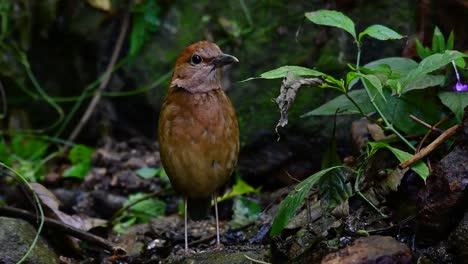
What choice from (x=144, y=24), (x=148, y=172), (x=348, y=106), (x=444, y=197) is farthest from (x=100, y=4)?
(x=444, y=197)

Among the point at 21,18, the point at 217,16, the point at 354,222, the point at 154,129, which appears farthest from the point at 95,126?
the point at 354,222

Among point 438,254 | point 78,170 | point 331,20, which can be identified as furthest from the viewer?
point 78,170

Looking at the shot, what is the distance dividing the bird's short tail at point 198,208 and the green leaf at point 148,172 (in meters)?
1.01

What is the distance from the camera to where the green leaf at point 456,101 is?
351 centimetres

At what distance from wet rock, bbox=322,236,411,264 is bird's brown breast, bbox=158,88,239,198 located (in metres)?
1.43

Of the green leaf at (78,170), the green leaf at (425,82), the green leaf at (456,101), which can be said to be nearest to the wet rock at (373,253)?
the green leaf at (456,101)

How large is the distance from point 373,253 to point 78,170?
3.62m

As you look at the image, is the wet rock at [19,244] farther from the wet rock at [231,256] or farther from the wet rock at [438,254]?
the wet rock at [438,254]

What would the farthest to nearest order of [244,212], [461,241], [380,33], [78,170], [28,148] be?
[28,148] → [78,170] → [244,212] → [380,33] → [461,241]

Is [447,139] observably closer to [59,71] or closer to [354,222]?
[354,222]

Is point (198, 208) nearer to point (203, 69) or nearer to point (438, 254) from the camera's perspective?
point (203, 69)

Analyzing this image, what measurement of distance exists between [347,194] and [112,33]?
4.10 meters

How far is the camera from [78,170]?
19.8 feet

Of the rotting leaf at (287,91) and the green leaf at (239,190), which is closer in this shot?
the rotting leaf at (287,91)
